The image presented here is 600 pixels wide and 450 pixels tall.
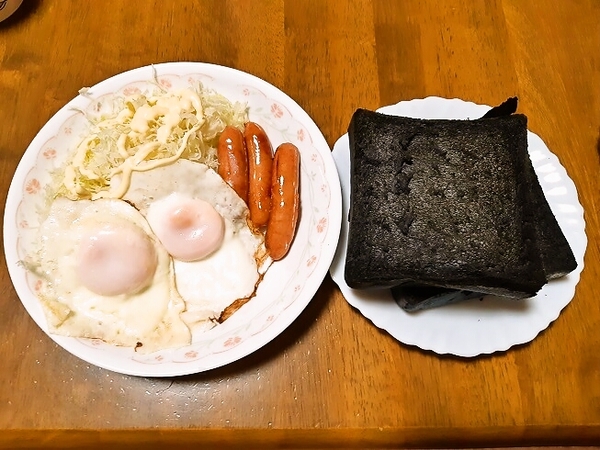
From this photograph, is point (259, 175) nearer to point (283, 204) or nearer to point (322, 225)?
point (283, 204)

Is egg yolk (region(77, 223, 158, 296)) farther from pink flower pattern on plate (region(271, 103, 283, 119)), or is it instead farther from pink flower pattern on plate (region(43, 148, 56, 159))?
pink flower pattern on plate (region(271, 103, 283, 119))

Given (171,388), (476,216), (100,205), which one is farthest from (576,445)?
(100,205)

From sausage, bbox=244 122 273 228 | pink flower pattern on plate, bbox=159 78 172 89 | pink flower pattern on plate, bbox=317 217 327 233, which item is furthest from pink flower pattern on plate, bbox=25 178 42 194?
pink flower pattern on plate, bbox=317 217 327 233

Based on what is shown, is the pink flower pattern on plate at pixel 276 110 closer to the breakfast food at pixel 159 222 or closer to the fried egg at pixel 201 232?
the breakfast food at pixel 159 222

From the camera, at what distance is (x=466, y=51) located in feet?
6.23

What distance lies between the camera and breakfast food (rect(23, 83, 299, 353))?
1424 mm

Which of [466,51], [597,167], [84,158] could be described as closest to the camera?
[84,158]

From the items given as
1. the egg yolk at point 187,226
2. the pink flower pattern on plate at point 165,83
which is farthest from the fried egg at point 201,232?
the pink flower pattern on plate at point 165,83

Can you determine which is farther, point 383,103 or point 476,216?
point 383,103

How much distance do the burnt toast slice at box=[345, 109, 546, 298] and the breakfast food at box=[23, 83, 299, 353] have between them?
218 mm

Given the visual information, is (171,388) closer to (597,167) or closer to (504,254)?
(504,254)

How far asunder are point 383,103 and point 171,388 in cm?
111

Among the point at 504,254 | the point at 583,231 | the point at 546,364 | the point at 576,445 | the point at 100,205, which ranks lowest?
the point at 576,445

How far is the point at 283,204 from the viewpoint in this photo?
58.4 inches
